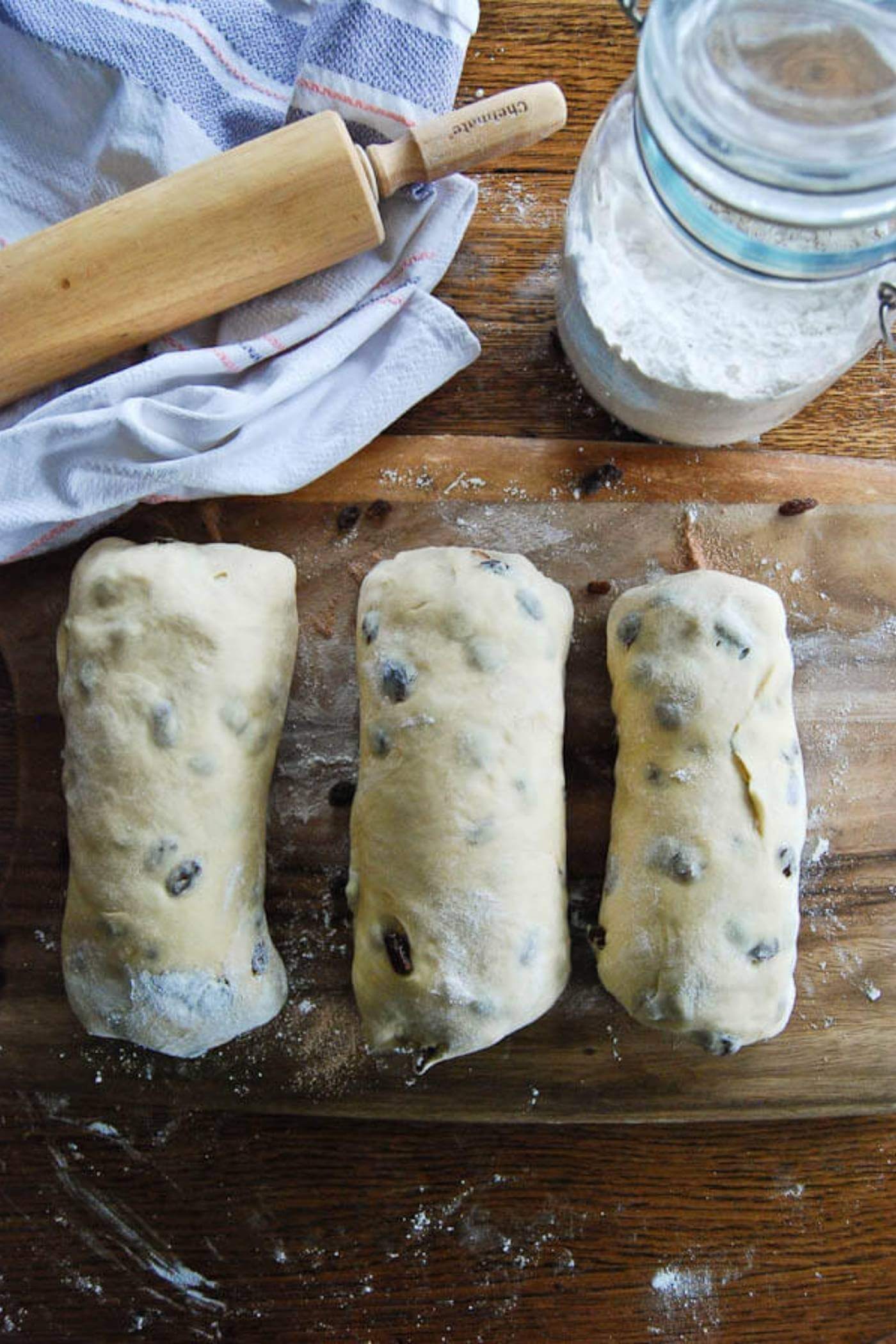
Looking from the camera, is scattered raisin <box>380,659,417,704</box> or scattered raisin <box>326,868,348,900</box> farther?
scattered raisin <box>326,868,348,900</box>

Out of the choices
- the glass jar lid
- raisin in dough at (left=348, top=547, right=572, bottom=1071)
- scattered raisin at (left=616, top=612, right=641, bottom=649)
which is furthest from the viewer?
scattered raisin at (left=616, top=612, right=641, bottom=649)

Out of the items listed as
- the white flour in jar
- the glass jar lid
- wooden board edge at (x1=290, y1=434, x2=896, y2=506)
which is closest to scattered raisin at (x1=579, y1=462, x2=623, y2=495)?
wooden board edge at (x1=290, y1=434, x2=896, y2=506)

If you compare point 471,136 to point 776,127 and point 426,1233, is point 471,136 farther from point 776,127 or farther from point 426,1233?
point 426,1233

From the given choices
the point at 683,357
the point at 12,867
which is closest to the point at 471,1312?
the point at 12,867

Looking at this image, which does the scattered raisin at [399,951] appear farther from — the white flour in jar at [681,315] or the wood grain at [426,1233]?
the white flour in jar at [681,315]

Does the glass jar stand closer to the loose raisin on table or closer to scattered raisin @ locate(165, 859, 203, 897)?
the loose raisin on table
